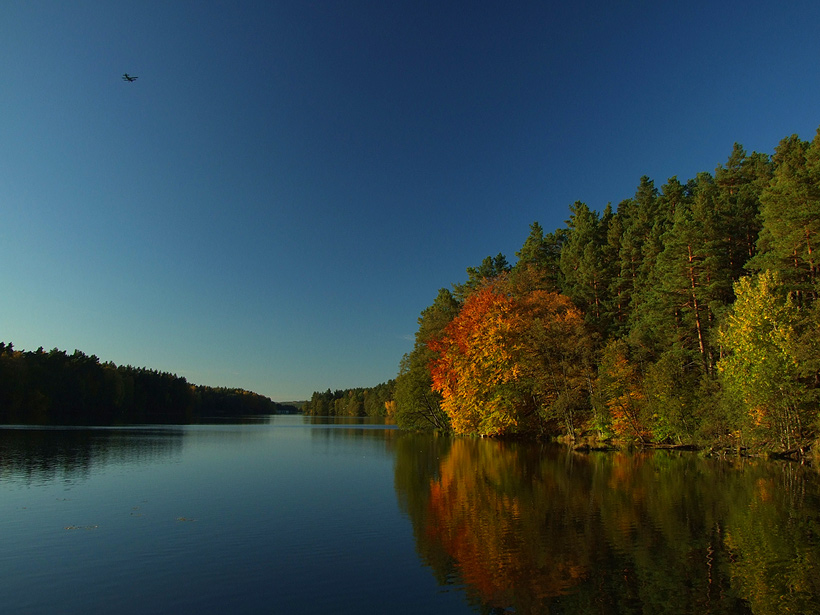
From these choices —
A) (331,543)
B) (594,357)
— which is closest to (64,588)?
(331,543)

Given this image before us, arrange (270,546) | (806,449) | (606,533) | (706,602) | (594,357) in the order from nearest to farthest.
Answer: (706,602), (270,546), (606,533), (806,449), (594,357)

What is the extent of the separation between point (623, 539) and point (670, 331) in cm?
3339

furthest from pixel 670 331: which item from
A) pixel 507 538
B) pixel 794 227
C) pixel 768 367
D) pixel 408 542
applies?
pixel 408 542

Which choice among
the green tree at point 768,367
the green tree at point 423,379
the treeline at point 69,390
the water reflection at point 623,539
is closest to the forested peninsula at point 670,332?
the green tree at point 768,367

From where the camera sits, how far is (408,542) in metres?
15.2

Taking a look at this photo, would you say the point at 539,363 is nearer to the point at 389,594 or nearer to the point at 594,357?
the point at 594,357

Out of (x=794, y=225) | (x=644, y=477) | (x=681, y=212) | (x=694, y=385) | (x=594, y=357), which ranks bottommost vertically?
(x=644, y=477)

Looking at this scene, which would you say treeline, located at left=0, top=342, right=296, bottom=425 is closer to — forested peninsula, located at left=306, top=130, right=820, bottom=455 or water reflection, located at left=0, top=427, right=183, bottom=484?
water reflection, located at left=0, top=427, right=183, bottom=484

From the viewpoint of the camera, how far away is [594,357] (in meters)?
49.6

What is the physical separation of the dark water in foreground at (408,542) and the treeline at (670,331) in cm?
916

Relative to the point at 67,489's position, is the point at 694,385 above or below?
above

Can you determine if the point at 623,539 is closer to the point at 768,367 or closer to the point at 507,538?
the point at 507,538

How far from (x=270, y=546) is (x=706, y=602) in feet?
36.5

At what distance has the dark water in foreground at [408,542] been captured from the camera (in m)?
10.8
